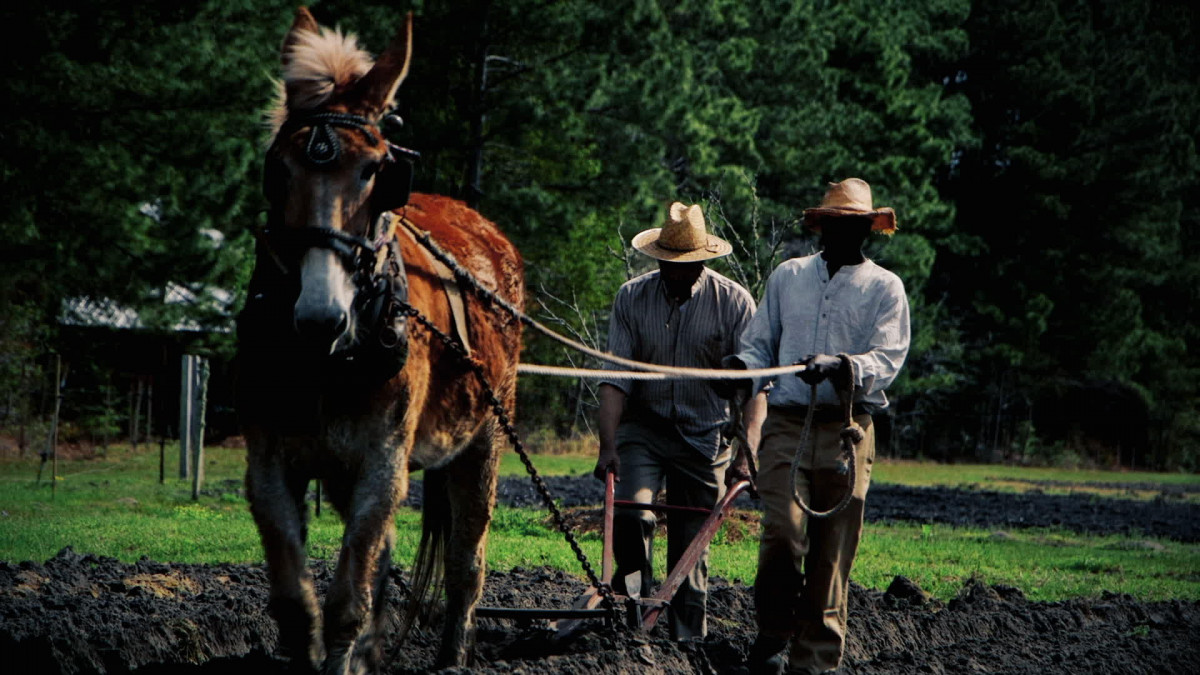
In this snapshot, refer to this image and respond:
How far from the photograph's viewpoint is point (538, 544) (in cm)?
1123

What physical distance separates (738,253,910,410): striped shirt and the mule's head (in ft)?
6.83

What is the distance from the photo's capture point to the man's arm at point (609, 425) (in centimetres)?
672

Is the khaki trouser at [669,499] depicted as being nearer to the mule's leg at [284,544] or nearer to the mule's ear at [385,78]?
the mule's leg at [284,544]

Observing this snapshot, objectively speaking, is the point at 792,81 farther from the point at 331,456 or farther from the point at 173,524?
the point at 331,456

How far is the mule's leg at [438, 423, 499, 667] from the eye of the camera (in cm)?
622

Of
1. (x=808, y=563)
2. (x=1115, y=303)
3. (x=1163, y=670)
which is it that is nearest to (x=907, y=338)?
(x=808, y=563)

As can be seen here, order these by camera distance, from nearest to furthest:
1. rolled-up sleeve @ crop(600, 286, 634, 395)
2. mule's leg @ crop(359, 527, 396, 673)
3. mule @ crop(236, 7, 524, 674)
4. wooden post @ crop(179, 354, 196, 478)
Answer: mule @ crop(236, 7, 524, 674)
mule's leg @ crop(359, 527, 396, 673)
rolled-up sleeve @ crop(600, 286, 634, 395)
wooden post @ crop(179, 354, 196, 478)

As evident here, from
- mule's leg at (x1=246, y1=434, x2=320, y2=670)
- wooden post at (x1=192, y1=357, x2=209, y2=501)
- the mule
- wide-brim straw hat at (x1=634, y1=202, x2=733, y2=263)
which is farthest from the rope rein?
wooden post at (x1=192, y1=357, x2=209, y2=501)

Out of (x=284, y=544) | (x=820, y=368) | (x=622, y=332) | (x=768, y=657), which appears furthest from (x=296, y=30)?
(x=768, y=657)

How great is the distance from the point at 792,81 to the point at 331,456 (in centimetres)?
2964

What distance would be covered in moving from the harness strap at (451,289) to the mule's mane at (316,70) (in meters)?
0.78

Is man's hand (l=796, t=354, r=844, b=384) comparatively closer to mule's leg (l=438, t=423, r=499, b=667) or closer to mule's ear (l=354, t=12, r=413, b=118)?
mule's leg (l=438, t=423, r=499, b=667)

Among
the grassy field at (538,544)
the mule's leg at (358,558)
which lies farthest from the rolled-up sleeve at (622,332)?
the grassy field at (538,544)

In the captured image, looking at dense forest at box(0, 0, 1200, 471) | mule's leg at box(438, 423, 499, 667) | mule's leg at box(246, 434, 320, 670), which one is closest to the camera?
mule's leg at box(246, 434, 320, 670)
